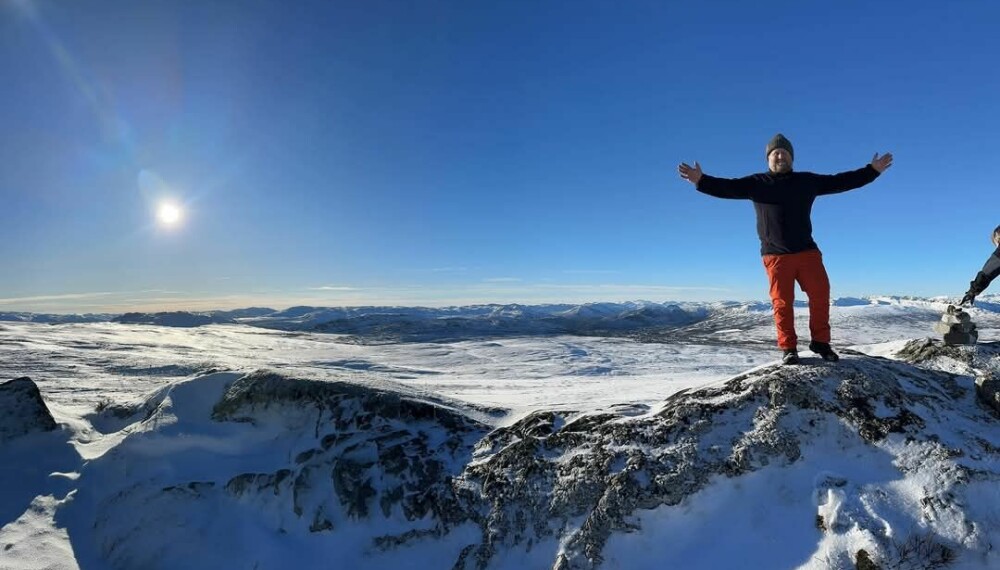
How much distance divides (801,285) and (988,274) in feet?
9.22

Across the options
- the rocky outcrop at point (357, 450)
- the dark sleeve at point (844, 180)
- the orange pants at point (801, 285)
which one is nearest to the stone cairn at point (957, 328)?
the orange pants at point (801, 285)

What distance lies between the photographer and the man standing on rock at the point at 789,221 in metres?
6.74

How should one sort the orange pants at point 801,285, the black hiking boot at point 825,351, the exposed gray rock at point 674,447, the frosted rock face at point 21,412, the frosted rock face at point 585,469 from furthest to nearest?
the frosted rock face at point 21,412 < the black hiking boot at point 825,351 < the orange pants at point 801,285 < the exposed gray rock at point 674,447 < the frosted rock face at point 585,469

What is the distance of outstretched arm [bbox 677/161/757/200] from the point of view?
7122 mm

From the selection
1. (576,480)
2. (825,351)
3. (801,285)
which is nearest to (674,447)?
(576,480)

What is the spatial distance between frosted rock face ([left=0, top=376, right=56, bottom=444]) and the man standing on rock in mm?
12419

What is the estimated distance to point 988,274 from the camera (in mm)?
7035

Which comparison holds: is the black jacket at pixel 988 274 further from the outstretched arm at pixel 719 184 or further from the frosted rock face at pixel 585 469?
the outstretched arm at pixel 719 184

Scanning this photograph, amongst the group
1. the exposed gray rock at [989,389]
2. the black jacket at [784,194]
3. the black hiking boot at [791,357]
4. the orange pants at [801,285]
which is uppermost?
the black jacket at [784,194]

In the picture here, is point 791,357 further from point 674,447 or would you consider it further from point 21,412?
point 21,412

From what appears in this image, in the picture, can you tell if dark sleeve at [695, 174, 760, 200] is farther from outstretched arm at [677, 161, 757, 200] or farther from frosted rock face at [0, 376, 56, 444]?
frosted rock face at [0, 376, 56, 444]

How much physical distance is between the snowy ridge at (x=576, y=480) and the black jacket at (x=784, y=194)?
178 cm

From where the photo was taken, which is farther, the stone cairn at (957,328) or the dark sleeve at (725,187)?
the stone cairn at (957,328)

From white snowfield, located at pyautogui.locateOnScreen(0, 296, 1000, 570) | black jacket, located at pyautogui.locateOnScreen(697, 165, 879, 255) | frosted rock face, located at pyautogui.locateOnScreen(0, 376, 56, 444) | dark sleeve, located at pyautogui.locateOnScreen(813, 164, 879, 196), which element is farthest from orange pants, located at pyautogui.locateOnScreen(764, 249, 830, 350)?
frosted rock face, located at pyautogui.locateOnScreen(0, 376, 56, 444)
